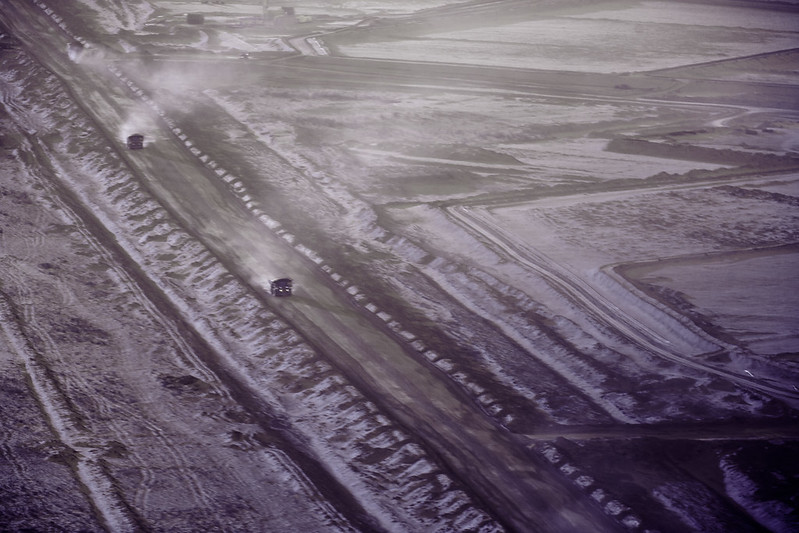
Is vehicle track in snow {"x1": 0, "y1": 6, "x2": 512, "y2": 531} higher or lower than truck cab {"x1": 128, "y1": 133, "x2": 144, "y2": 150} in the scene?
lower

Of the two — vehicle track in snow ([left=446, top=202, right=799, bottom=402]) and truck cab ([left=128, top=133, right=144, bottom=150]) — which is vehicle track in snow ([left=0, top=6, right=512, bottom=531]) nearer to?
truck cab ([left=128, top=133, right=144, bottom=150])

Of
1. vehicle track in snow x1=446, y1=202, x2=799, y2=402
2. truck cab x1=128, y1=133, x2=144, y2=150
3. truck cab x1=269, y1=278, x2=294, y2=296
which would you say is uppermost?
truck cab x1=128, y1=133, x2=144, y2=150

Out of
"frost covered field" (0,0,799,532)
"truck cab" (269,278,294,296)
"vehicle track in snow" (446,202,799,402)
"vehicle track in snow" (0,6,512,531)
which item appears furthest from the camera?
"truck cab" (269,278,294,296)

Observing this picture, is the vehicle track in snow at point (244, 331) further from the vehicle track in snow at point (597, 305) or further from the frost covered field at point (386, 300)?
the vehicle track in snow at point (597, 305)

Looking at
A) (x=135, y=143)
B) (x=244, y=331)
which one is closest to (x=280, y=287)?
(x=244, y=331)

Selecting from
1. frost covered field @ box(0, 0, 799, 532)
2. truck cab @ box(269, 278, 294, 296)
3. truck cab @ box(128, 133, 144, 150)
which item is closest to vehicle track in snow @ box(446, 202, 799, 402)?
frost covered field @ box(0, 0, 799, 532)

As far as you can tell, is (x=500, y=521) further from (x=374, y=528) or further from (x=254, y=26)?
(x=254, y=26)

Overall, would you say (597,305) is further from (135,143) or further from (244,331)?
(135,143)

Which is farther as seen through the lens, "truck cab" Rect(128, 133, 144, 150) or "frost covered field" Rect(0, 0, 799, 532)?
"truck cab" Rect(128, 133, 144, 150)

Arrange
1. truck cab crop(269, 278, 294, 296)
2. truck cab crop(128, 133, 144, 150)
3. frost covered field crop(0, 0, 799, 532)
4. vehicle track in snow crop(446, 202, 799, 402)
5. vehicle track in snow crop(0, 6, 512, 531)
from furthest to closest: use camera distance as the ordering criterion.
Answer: truck cab crop(128, 133, 144, 150) < truck cab crop(269, 278, 294, 296) < vehicle track in snow crop(446, 202, 799, 402) < frost covered field crop(0, 0, 799, 532) < vehicle track in snow crop(0, 6, 512, 531)
